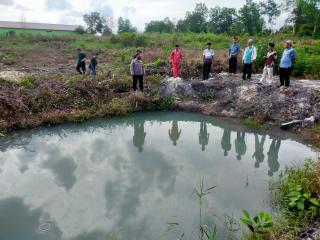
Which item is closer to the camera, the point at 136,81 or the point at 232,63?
the point at 136,81

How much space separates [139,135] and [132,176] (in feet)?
8.22

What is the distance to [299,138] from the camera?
7.39 m

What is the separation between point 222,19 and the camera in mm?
43406

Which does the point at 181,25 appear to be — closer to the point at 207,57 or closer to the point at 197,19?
the point at 197,19

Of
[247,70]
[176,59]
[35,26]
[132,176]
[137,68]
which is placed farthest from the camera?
[35,26]

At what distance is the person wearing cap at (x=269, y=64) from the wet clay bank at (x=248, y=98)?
0.27 m

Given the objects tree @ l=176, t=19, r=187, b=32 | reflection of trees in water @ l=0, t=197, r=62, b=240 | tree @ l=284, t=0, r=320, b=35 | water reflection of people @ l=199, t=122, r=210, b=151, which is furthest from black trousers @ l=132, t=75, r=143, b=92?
tree @ l=176, t=19, r=187, b=32

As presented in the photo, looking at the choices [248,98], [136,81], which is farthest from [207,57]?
[136,81]

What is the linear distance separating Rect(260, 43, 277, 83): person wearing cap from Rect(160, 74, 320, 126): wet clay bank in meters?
0.27

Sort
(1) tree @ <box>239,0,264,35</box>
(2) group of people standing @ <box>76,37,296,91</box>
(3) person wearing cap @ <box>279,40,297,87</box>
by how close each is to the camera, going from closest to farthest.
Result: (3) person wearing cap @ <box>279,40,297,87</box>
(2) group of people standing @ <box>76,37,296,91</box>
(1) tree @ <box>239,0,264,35</box>

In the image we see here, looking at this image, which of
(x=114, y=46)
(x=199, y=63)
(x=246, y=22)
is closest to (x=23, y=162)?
(x=199, y=63)

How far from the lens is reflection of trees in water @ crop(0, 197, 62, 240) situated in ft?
13.1

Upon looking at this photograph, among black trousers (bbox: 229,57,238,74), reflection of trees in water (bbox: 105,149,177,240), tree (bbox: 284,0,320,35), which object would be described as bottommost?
reflection of trees in water (bbox: 105,149,177,240)

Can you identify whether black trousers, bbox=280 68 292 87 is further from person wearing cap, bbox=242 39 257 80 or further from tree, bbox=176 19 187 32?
tree, bbox=176 19 187 32
